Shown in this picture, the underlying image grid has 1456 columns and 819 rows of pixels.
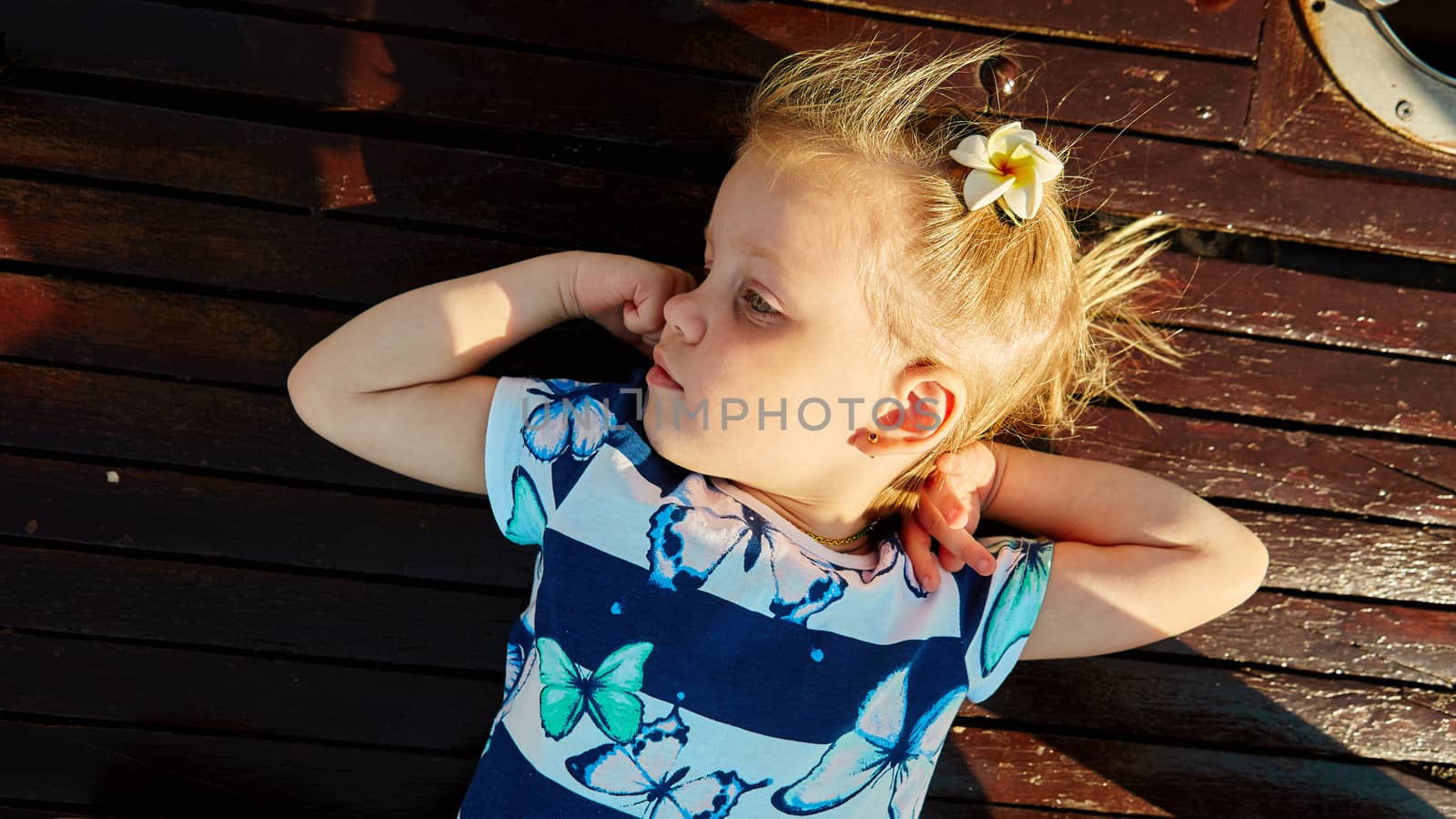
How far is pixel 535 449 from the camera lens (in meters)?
1.27

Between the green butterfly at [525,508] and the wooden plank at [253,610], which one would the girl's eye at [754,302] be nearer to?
the green butterfly at [525,508]

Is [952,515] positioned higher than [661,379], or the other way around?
[952,515]

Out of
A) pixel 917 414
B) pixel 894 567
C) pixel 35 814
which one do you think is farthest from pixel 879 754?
pixel 35 814

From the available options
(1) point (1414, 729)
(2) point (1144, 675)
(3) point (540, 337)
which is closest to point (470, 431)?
(3) point (540, 337)

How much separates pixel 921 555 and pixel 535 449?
56cm

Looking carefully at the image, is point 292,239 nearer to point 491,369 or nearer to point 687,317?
point 491,369

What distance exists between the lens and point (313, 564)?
5.08 ft

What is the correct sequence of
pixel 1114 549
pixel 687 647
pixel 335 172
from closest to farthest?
1. pixel 687 647
2. pixel 1114 549
3. pixel 335 172

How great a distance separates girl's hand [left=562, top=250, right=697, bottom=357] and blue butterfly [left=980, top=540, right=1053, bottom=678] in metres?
0.61

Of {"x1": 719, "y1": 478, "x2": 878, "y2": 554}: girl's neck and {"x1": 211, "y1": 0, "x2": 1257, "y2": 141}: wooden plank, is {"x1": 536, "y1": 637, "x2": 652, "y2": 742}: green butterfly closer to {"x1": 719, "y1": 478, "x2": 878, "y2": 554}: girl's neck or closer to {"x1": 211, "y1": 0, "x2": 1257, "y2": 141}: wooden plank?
{"x1": 719, "y1": 478, "x2": 878, "y2": 554}: girl's neck

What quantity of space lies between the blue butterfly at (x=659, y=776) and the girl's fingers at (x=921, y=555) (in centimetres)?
35

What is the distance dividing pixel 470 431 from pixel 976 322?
0.70m

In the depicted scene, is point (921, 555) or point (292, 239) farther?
point (292, 239)

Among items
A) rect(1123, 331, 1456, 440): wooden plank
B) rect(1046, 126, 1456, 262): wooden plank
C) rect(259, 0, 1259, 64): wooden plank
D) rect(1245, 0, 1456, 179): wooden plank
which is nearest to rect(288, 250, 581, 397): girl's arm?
rect(259, 0, 1259, 64): wooden plank
